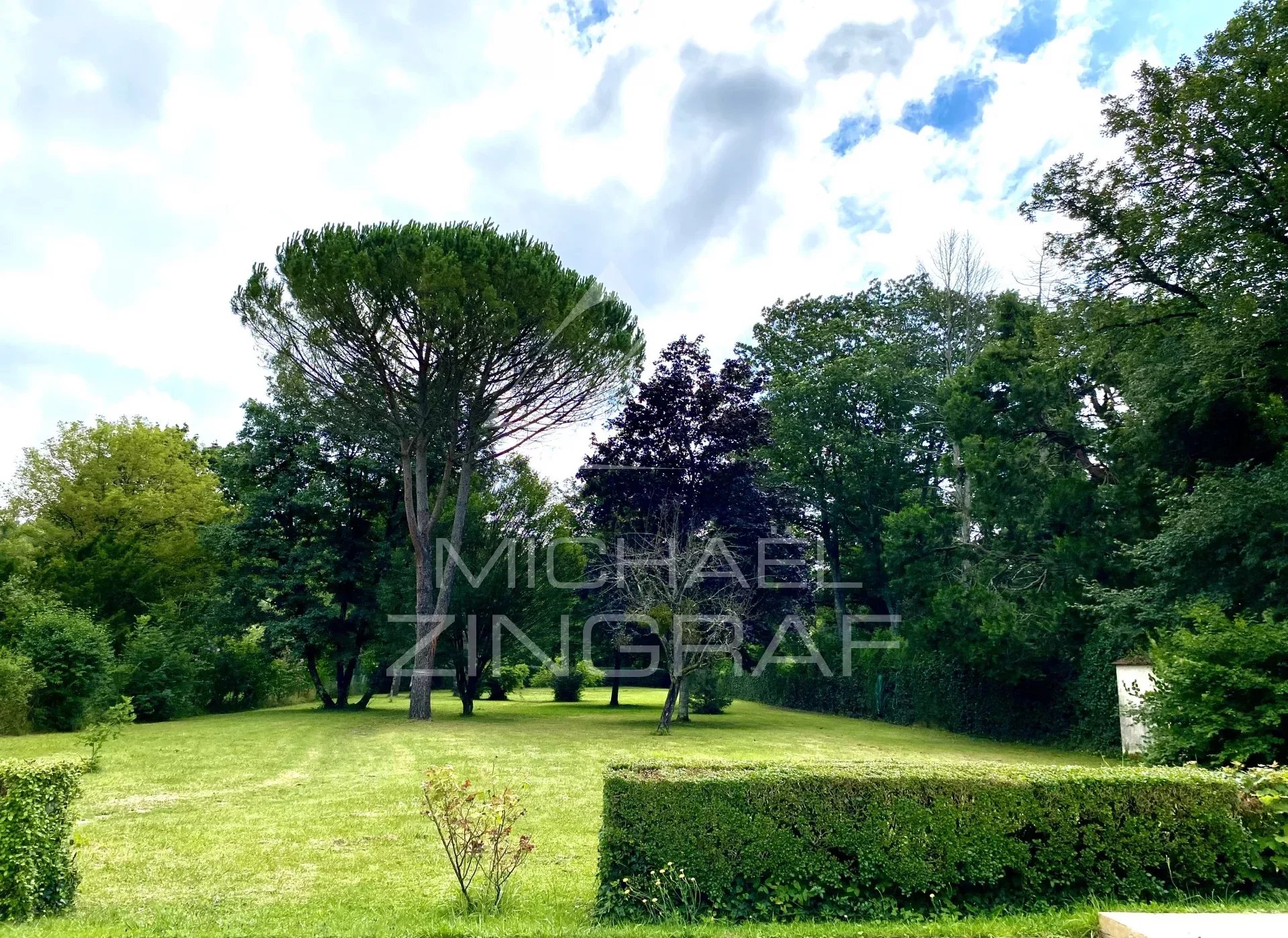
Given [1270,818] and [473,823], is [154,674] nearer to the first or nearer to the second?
[473,823]

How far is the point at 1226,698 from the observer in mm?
7430

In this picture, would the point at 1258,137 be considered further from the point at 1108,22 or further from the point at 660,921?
the point at 660,921

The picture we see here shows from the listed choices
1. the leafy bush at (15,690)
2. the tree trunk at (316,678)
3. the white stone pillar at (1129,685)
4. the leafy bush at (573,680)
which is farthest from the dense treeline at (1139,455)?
the leafy bush at (15,690)

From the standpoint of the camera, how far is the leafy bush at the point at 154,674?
860 inches

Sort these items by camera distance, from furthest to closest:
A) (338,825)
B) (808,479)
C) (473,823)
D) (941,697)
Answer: (808,479) < (941,697) < (338,825) < (473,823)

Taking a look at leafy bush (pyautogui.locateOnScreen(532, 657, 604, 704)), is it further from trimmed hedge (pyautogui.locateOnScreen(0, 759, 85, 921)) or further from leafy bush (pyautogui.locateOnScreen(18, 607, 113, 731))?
trimmed hedge (pyautogui.locateOnScreen(0, 759, 85, 921))

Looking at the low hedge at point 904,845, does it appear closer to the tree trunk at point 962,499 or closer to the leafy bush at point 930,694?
the leafy bush at point 930,694

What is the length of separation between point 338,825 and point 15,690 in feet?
43.6

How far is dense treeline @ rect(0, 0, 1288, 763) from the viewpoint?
1160 cm

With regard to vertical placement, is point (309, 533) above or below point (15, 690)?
above

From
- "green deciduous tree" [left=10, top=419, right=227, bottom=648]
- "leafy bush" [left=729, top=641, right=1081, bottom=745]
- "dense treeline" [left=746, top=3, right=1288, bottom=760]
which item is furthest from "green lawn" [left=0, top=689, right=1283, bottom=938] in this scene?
"green deciduous tree" [left=10, top=419, right=227, bottom=648]

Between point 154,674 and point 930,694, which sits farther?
point 930,694

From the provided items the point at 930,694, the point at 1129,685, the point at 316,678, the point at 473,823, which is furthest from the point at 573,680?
the point at 473,823

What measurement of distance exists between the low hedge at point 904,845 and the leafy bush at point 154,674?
22189mm
